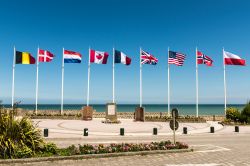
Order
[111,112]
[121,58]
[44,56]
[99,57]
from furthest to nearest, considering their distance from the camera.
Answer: [44,56] → [121,58] → [99,57] → [111,112]

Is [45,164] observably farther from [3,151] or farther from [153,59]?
[153,59]

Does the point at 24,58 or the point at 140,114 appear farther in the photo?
the point at 140,114

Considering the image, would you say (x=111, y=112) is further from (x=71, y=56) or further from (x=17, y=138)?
(x=17, y=138)

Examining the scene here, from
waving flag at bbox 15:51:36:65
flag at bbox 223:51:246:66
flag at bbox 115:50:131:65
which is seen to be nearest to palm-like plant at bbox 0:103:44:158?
flag at bbox 115:50:131:65

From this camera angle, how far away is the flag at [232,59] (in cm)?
4494

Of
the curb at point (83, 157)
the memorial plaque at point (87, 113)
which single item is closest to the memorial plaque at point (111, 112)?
the memorial plaque at point (87, 113)

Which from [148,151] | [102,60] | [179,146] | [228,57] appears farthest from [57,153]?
[228,57]

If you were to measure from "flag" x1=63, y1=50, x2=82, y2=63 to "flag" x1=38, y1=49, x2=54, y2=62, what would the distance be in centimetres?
219

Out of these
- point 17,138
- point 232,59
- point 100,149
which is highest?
point 232,59

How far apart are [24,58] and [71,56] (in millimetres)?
6632

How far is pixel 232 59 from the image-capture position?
45.6 meters

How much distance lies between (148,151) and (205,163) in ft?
10.7

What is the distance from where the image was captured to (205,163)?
51.1ft

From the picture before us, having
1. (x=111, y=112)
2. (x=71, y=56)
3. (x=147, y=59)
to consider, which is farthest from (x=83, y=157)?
(x=71, y=56)
